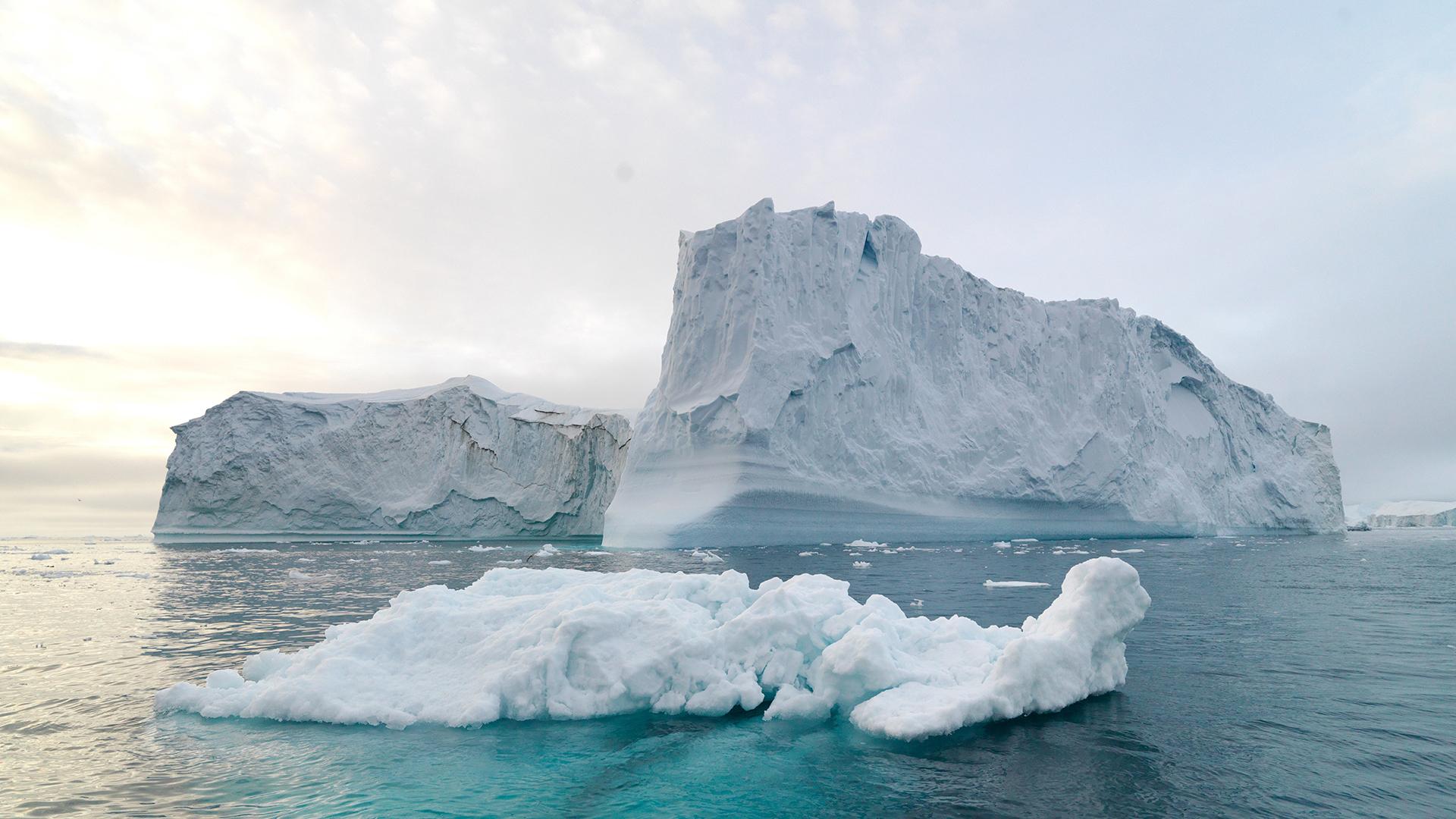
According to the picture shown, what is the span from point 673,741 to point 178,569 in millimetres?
16381

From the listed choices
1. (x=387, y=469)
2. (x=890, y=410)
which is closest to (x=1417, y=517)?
(x=890, y=410)

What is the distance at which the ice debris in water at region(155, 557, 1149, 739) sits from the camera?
189 inches

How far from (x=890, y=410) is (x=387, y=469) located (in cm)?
2270

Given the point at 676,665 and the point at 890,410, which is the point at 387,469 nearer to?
the point at 890,410

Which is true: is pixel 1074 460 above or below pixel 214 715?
above

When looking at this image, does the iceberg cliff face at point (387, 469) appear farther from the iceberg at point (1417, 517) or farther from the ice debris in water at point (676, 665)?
the iceberg at point (1417, 517)

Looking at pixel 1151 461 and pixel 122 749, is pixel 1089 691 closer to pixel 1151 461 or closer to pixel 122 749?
pixel 122 749

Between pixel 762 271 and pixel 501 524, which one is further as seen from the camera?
pixel 501 524

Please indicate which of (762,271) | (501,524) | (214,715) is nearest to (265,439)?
(501,524)

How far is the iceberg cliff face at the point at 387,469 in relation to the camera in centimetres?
3341

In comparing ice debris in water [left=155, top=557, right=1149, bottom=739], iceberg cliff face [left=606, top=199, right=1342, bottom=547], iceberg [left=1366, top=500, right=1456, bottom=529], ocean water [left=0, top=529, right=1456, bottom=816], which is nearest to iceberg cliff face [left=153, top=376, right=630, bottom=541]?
iceberg cliff face [left=606, top=199, right=1342, bottom=547]

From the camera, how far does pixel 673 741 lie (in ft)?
14.5

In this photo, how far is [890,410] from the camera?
86.0 feet

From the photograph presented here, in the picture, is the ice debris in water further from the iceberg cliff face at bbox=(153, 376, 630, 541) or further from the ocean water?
the iceberg cliff face at bbox=(153, 376, 630, 541)
